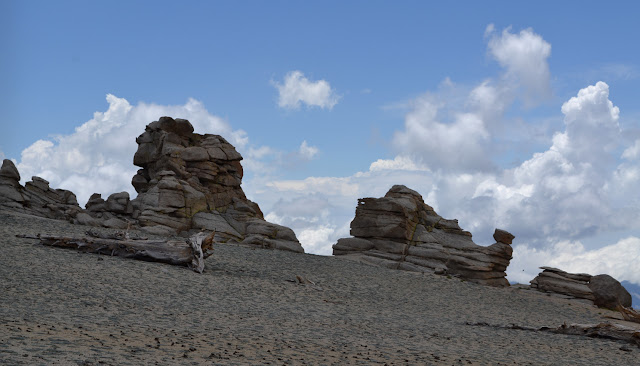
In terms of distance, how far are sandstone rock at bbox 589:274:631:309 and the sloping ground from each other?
15.4 ft

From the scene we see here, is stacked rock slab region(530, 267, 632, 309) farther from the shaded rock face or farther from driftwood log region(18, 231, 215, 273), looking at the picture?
driftwood log region(18, 231, 215, 273)

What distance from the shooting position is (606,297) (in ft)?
144

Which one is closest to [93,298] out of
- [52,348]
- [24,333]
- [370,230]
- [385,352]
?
[24,333]

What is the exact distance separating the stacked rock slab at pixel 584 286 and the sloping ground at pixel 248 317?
4.87m

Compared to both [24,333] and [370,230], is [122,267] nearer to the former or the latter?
[24,333]

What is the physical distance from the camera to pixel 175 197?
52938 millimetres

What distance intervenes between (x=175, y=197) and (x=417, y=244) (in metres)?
22.0

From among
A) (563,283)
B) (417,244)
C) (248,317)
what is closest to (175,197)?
(417,244)

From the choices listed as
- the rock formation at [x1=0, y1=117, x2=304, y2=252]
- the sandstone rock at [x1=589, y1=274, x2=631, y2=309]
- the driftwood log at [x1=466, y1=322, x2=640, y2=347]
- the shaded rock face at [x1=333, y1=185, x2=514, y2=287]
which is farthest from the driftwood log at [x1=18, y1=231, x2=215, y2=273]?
the sandstone rock at [x1=589, y1=274, x2=631, y2=309]

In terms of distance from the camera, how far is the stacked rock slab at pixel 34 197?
169 feet

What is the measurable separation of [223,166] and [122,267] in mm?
31596

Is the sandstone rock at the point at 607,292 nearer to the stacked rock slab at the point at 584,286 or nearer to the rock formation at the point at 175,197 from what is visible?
the stacked rock slab at the point at 584,286

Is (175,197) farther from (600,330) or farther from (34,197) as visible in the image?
(600,330)

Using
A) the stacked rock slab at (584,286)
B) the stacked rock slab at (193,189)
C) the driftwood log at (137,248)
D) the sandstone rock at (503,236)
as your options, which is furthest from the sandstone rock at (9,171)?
the stacked rock slab at (584,286)
